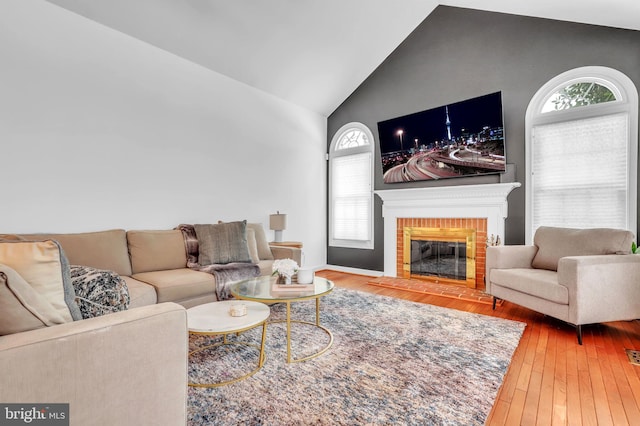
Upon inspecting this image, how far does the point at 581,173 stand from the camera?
3457 mm

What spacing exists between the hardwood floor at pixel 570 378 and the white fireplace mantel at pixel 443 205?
55.7 inches

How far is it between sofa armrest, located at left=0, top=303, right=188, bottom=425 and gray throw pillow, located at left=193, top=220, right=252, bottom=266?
213 cm

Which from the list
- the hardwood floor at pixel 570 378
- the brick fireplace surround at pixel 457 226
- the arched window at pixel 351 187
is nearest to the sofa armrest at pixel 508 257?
the hardwood floor at pixel 570 378

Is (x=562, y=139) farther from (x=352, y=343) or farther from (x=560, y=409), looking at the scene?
(x=352, y=343)

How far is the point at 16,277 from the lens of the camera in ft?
3.29

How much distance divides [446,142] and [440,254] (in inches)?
62.1

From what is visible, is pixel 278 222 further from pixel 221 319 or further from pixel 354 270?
pixel 221 319

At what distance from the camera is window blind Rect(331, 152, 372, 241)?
5.14m

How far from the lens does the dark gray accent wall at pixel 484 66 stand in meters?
3.40

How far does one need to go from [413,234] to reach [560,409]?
3.11 m

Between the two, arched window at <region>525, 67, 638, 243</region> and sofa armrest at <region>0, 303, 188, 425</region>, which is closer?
sofa armrest at <region>0, 303, 188, 425</region>

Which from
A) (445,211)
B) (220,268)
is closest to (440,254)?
(445,211)

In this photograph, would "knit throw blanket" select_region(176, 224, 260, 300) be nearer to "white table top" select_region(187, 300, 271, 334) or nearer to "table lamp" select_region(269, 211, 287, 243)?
"white table top" select_region(187, 300, 271, 334)

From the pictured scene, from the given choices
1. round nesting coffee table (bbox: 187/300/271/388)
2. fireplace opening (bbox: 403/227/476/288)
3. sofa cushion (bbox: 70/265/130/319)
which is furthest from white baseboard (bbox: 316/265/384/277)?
sofa cushion (bbox: 70/265/130/319)
